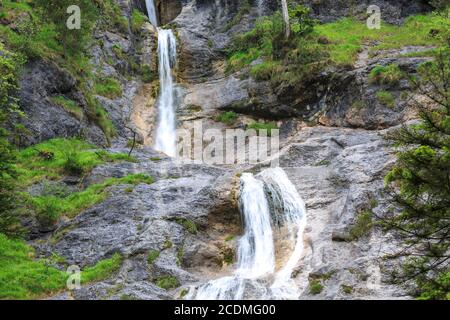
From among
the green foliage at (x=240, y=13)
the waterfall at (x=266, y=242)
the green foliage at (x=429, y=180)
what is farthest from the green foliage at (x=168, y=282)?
the green foliage at (x=240, y=13)

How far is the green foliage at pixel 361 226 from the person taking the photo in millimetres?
16891

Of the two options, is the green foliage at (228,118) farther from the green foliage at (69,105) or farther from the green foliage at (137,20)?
the green foliage at (137,20)

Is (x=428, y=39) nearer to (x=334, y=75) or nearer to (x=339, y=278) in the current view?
(x=334, y=75)

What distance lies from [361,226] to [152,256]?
718 cm

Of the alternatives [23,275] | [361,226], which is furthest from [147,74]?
[361,226]

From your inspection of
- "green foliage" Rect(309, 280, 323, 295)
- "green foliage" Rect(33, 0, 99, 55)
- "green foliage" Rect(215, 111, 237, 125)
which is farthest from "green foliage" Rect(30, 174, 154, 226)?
"green foliage" Rect(33, 0, 99, 55)

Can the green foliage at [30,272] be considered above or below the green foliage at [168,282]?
above

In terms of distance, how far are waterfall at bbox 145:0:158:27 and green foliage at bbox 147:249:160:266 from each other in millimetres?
30412

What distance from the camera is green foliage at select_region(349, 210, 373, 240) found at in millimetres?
16891

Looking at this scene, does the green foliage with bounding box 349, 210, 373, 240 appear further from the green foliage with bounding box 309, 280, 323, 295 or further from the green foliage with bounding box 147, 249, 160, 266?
the green foliage with bounding box 147, 249, 160, 266

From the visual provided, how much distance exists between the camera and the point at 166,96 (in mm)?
33812

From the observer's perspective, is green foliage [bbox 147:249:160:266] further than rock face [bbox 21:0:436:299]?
Yes

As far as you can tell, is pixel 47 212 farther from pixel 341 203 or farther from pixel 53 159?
pixel 341 203

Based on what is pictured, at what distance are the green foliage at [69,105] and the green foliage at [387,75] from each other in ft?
52.0
